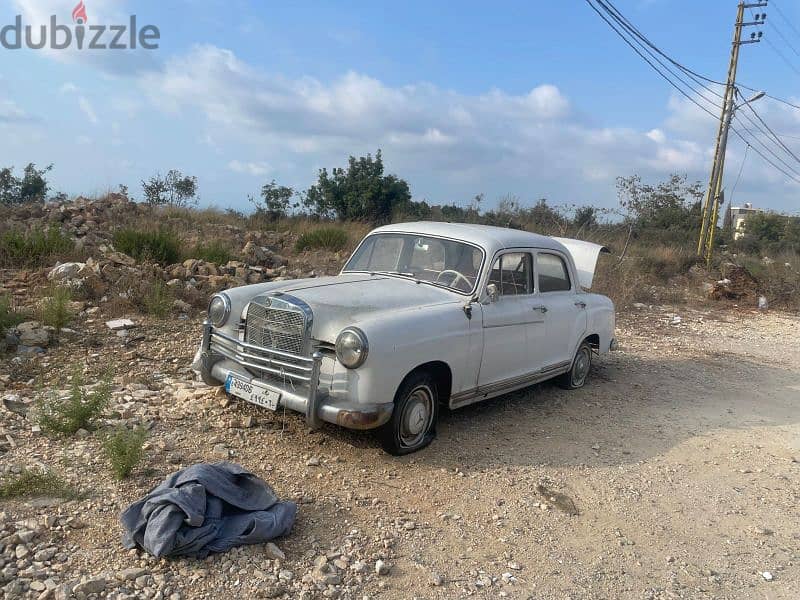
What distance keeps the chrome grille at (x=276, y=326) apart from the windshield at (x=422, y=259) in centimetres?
138

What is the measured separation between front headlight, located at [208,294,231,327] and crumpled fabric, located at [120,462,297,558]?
1.53 metres

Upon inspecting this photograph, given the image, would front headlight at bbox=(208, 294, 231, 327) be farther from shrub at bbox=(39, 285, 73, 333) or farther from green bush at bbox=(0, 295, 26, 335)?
green bush at bbox=(0, 295, 26, 335)

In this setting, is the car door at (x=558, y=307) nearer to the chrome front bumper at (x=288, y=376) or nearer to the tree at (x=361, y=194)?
the chrome front bumper at (x=288, y=376)

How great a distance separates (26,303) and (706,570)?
302 inches

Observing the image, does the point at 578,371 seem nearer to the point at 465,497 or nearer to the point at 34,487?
the point at 465,497

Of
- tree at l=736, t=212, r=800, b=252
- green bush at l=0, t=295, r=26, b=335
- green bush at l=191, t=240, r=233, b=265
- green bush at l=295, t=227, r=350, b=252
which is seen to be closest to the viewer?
green bush at l=0, t=295, r=26, b=335

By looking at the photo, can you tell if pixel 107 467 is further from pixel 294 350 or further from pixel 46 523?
pixel 294 350

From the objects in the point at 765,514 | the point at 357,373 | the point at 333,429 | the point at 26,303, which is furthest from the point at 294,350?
→ the point at 26,303

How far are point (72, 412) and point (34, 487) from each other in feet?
3.03

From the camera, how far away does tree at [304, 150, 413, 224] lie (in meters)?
20.4

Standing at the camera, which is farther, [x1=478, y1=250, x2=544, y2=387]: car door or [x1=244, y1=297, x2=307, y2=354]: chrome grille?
[x1=478, y1=250, x2=544, y2=387]: car door

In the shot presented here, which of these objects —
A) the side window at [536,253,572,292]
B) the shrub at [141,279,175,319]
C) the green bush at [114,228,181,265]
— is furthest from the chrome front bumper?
the green bush at [114,228,181,265]

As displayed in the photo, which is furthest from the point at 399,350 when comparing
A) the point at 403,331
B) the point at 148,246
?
the point at 148,246

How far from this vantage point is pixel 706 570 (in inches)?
142
